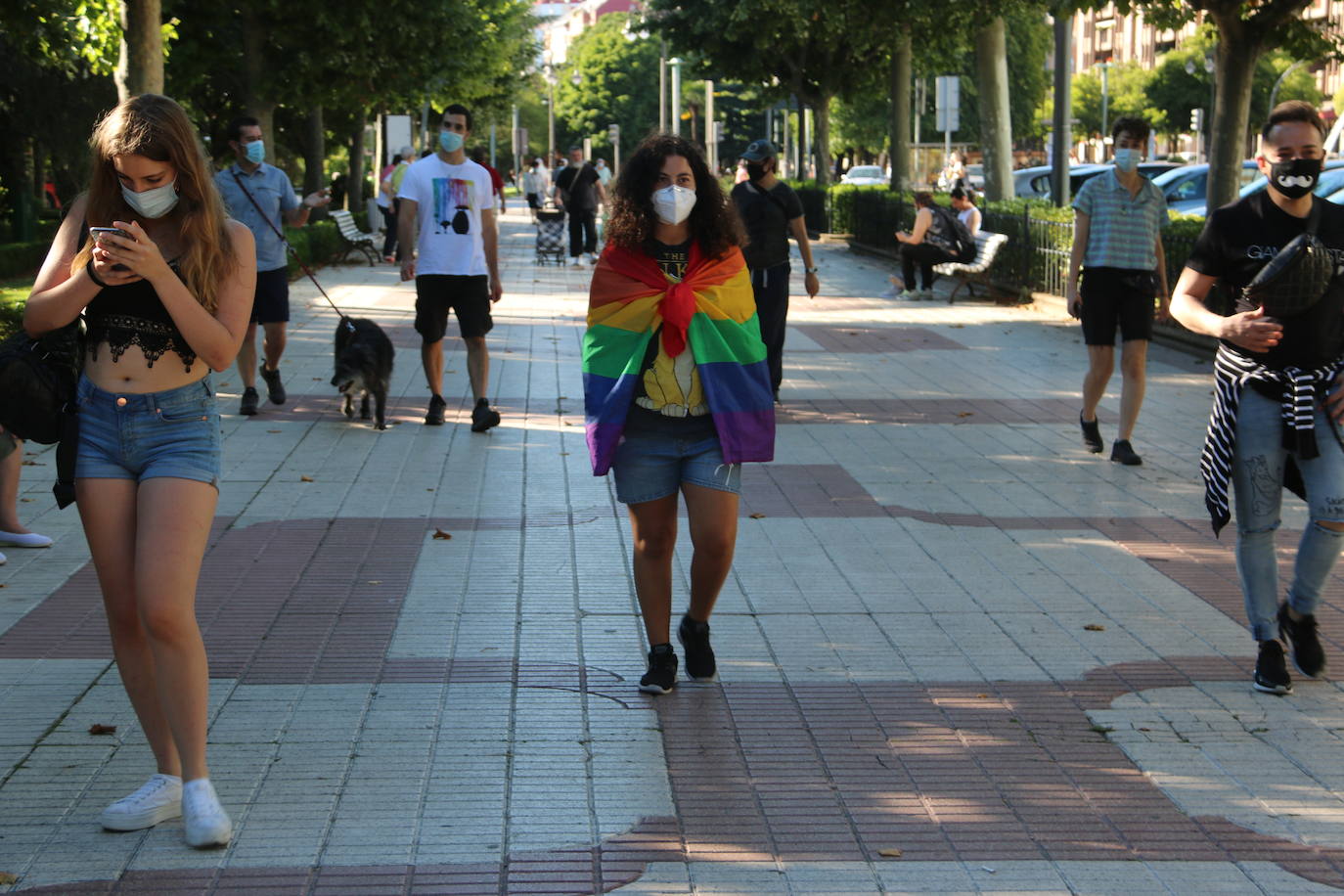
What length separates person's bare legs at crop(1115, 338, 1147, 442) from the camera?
902 centimetres

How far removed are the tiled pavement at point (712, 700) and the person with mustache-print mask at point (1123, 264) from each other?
0.62 meters

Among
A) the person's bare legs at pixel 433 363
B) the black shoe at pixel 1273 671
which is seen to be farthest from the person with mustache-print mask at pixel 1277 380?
the person's bare legs at pixel 433 363

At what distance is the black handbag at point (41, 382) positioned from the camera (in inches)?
153

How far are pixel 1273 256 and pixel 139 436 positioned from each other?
351cm

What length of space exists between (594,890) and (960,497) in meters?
4.99

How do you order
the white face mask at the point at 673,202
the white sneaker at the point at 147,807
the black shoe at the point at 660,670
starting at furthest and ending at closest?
the black shoe at the point at 660,670 < the white face mask at the point at 673,202 < the white sneaker at the point at 147,807

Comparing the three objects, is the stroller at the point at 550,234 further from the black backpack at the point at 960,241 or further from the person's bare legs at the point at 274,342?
the person's bare legs at the point at 274,342

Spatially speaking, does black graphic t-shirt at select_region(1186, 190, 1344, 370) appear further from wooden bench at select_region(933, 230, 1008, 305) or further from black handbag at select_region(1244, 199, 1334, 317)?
wooden bench at select_region(933, 230, 1008, 305)

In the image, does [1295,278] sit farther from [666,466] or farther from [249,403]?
[249,403]

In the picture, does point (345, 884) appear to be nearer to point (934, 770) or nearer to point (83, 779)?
point (83, 779)

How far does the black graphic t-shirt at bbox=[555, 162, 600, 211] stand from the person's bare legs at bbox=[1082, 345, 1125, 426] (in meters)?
14.4

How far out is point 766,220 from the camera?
10.3 m

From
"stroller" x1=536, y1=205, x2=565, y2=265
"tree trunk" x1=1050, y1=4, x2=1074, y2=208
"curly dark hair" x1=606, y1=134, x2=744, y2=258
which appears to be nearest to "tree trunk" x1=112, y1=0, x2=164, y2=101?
"tree trunk" x1=1050, y1=4, x2=1074, y2=208

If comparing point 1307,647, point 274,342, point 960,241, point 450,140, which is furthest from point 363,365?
point 960,241
